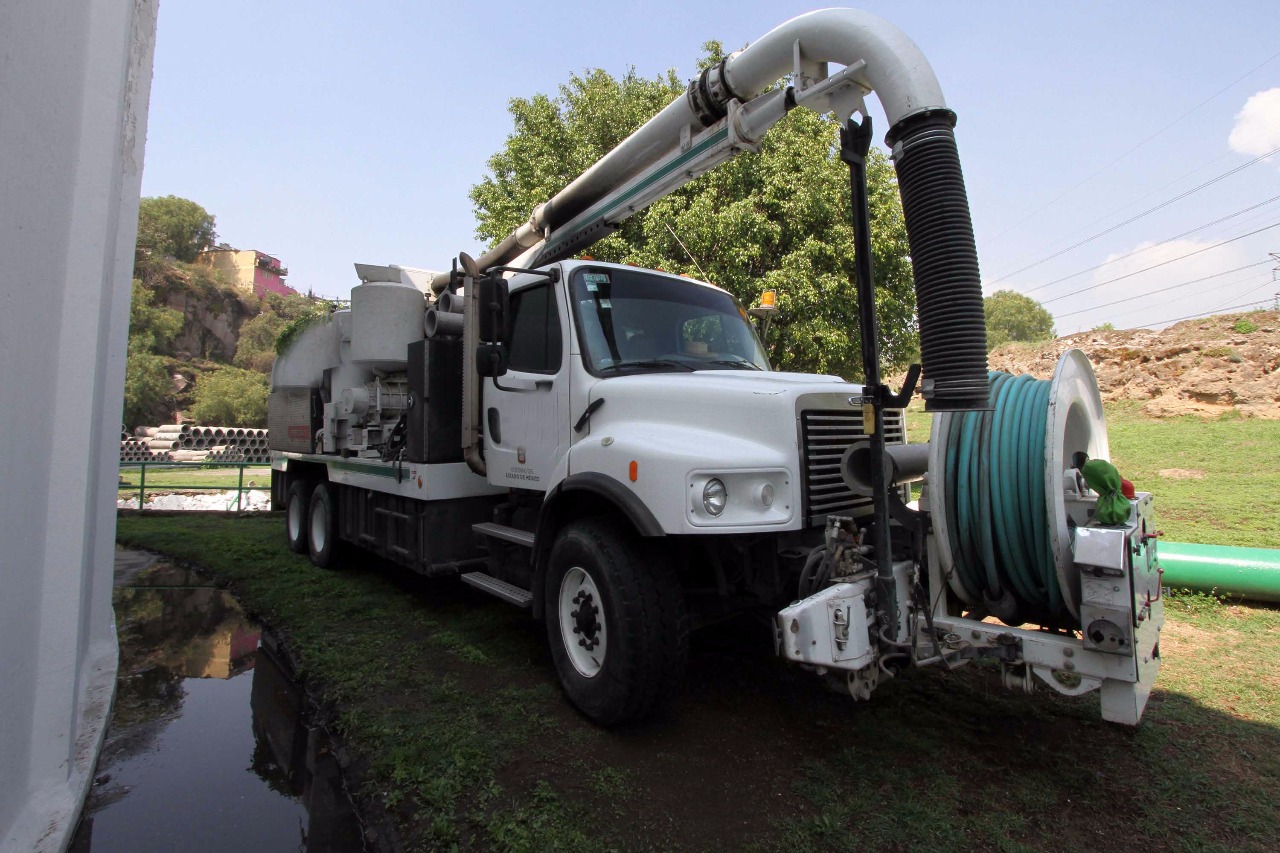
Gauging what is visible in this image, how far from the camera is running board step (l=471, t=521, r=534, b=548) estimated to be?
4250 millimetres

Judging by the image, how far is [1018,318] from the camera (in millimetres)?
76750

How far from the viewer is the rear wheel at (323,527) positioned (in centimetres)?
682

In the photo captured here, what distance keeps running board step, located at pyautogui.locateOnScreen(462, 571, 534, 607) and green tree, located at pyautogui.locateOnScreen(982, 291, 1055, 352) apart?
81.7m

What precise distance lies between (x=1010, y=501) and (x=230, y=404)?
5308cm

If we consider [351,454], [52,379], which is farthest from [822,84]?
[351,454]

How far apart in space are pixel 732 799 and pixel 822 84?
3.24 metres

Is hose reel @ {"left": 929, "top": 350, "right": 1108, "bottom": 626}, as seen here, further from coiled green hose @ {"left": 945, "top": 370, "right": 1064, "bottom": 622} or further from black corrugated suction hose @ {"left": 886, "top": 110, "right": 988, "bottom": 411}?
black corrugated suction hose @ {"left": 886, "top": 110, "right": 988, "bottom": 411}

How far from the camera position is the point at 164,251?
228ft

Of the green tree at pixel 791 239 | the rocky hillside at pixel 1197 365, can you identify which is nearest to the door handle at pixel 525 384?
the green tree at pixel 791 239

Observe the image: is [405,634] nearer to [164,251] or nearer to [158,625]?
[158,625]

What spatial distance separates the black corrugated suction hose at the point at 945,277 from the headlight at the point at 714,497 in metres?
0.93

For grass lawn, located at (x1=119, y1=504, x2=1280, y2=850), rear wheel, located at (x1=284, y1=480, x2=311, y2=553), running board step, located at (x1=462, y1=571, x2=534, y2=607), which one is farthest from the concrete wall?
rear wheel, located at (x1=284, y1=480, x2=311, y2=553)

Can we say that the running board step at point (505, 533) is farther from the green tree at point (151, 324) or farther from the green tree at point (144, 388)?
the green tree at point (151, 324)

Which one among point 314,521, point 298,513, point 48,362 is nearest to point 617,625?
point 48,362
